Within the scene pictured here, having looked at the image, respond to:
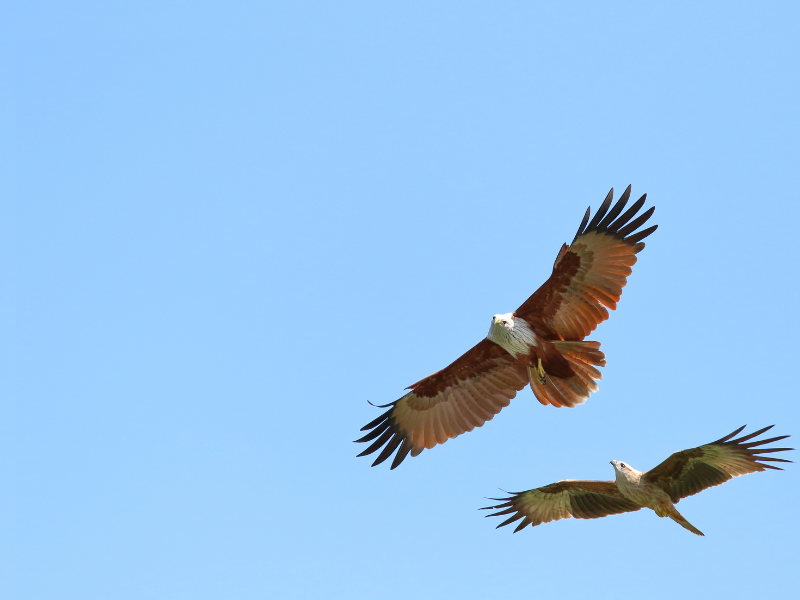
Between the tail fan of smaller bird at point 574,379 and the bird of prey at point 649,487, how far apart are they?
84 cm

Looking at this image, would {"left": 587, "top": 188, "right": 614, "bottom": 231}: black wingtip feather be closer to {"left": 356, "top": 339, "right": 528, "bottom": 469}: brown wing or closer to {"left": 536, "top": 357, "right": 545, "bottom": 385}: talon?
{"left": 536, "top": 357, "right": 545, "bottom": 385}: talon

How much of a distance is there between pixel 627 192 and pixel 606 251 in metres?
0.69

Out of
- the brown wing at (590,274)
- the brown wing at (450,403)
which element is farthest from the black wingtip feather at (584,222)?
the brown wing at (450,403)

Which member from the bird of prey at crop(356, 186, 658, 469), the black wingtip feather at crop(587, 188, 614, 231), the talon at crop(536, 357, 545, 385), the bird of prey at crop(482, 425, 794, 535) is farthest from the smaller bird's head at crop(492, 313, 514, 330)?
the bird of prey at crop(482, 425, 794, 535)

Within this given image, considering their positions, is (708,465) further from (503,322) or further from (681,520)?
(503,322)

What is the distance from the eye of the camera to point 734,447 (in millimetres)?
8844

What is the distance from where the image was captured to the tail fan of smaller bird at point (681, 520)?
9125 millimetres

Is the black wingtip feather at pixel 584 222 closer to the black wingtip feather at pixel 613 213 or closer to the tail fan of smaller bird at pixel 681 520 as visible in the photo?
the black wingtip feather at pixel 613 213

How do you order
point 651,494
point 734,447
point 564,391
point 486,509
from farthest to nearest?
point 486,509 → point 564,391 → point 651,494 → point 734,447

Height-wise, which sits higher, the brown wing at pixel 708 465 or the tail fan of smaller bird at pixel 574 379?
the tail fan of smaller bird at pixel 574 379

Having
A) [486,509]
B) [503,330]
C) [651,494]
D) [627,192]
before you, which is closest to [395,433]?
[486,509]

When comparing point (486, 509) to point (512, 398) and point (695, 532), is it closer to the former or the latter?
point (512, 398)

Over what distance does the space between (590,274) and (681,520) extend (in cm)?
272

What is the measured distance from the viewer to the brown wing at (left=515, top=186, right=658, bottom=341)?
9.73 meters
